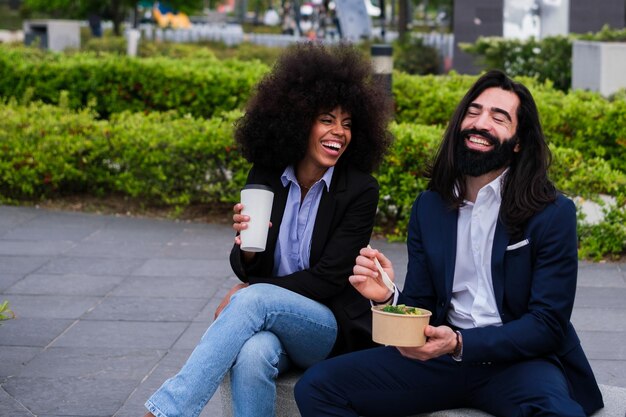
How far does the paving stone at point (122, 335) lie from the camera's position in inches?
208

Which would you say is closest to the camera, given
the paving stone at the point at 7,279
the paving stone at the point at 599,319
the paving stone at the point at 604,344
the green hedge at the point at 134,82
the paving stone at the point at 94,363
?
the paving stone at the point at 94,363

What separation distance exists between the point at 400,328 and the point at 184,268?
3.93 meters

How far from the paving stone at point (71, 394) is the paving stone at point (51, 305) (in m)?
1.07

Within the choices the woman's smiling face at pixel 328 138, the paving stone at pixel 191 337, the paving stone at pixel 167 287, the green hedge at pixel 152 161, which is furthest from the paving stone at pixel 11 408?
the green hedge at pixel 152 161

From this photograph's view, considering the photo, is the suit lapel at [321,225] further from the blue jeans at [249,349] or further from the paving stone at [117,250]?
the paving stone at [117,250]

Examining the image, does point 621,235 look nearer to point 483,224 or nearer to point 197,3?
point 483,224

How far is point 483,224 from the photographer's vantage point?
3393mm

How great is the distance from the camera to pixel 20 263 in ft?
22.9

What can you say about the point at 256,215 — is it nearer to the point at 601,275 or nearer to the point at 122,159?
the point at 601,275

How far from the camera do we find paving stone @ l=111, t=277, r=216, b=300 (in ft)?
20.5

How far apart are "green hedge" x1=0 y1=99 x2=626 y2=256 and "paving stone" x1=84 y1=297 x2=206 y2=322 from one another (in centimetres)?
209

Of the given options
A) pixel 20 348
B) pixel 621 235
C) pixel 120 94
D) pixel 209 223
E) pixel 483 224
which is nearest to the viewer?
pixel 483 224

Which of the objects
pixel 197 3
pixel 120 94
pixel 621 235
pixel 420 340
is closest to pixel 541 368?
pixel 420 340

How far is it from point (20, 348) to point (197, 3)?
117 ft
